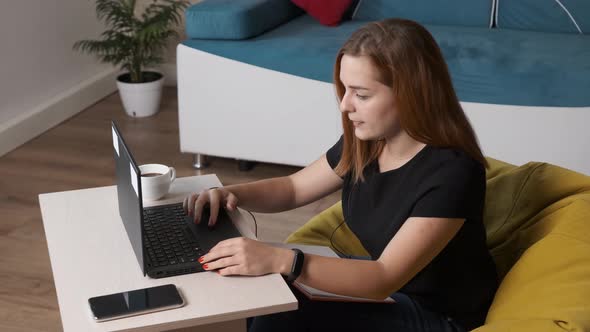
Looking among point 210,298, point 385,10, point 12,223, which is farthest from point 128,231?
point 385,10

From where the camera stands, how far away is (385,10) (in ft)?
13.0

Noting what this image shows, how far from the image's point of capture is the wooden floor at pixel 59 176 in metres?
2.74

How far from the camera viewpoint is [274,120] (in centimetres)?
357

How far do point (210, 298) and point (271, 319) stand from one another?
12.8 inches

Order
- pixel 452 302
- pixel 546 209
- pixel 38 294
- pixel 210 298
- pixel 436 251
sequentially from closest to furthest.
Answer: pixel 210 298 → pixel 436 251 → pixel 452 302 → pixel 546 209 → pixel 38 294

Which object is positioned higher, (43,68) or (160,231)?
(160,231)

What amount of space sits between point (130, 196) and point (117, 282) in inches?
6.5

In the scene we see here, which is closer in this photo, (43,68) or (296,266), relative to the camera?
(296,266)

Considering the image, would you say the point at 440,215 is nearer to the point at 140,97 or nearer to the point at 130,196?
the point at 130,196

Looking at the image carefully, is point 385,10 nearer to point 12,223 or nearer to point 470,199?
point 12,223

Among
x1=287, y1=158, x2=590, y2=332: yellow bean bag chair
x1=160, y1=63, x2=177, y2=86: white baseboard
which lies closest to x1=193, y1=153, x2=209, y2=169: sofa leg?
x1=160, y1=63, x2=177, y2=86: white baseboard

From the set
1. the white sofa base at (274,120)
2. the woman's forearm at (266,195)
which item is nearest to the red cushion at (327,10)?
the white sofa base at (274,120)

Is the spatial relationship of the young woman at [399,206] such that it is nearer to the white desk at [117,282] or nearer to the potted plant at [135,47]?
the white desk at [117,282]

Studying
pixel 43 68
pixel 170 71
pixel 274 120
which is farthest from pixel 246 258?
pixel 170 71
